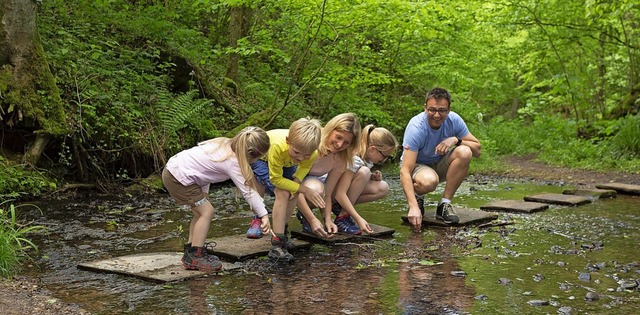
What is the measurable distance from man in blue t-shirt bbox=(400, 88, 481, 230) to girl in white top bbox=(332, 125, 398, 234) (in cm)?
40

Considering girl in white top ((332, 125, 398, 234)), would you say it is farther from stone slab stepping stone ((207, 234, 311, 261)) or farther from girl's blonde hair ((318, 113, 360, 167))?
stone slab stepping stone ((207, 234, 311, 261))

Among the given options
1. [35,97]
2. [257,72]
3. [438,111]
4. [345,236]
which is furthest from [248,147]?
[257,72]

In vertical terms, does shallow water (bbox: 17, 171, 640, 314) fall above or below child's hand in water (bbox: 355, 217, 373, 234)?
below

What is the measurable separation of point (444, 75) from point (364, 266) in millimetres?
11076

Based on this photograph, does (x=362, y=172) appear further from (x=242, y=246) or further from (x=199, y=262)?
(x=199, y=262)

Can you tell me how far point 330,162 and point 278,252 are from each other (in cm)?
94

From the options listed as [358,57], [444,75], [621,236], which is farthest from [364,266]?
[444,75]

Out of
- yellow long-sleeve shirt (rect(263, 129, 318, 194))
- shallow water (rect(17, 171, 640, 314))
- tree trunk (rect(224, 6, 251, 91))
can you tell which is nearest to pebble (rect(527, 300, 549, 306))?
shallow water (rect(17, 171, 640, 314))

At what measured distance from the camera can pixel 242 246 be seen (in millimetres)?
4859

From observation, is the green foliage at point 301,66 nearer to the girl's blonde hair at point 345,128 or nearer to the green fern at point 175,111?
the green fern at point 175,111

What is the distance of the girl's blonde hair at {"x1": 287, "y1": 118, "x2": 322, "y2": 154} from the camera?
→ 167 inches

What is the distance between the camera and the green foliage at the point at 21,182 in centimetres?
695

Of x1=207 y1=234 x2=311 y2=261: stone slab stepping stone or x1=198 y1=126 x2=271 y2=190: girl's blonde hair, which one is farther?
x1=207 y1=234 x2=311 y2=261: stone slab stepping stone

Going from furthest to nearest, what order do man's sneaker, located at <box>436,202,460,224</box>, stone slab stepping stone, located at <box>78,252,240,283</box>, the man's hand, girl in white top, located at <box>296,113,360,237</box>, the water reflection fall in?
1. man's sneaker, located at <box>436,202,460,224</box>
2. the man's hand
3. girl in white top, located at <box>296,113,360,237</box>
4. stone slab stepping stone, located at <box>78,252,240,283</box>
5. the water reflection
